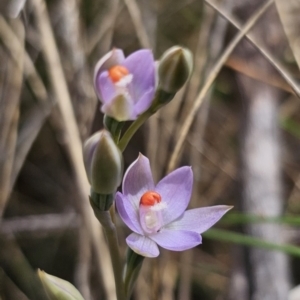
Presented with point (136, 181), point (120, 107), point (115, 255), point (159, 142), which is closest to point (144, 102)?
point (120, 107)

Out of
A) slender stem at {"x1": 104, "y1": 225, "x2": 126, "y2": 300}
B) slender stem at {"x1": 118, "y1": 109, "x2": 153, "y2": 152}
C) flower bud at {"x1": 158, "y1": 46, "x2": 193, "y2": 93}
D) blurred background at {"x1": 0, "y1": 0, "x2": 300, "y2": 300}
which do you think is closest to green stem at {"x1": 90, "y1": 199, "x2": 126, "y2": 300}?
slender stem at {"x1": 104, "y1": 225, "x2": 126, "y2": 300}

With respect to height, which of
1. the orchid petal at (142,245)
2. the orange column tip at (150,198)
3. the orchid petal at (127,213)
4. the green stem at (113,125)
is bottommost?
the orchid petal at (142,245)

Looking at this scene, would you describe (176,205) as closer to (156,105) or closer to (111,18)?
(156,105)

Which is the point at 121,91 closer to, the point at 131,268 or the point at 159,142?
the point at 131,268

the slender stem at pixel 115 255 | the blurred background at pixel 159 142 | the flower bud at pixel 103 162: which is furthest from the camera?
the blurred background at pixel 159 142

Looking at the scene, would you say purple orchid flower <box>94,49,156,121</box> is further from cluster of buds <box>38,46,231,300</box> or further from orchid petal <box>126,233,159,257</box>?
orchid petal <box>126,233,159,257</box>

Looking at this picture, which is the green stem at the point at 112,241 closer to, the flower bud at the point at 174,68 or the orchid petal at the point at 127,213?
the orchid petal at the point at 127,213

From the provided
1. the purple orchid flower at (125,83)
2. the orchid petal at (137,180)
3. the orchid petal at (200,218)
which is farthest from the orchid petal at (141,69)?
the orchid petal at (200,218)
